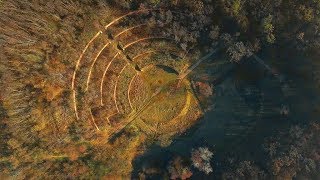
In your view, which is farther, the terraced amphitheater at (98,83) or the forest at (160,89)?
the terraced amphitheater at (98,83)

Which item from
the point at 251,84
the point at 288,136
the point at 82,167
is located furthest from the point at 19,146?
the point at 288,136

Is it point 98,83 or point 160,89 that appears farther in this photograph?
point 160,89

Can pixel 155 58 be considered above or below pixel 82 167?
above

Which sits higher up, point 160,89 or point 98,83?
point 98,83

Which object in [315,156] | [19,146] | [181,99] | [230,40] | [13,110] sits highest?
[13,110]

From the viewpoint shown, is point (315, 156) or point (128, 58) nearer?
point (315, 156)

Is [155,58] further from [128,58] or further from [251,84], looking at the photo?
[251,84]

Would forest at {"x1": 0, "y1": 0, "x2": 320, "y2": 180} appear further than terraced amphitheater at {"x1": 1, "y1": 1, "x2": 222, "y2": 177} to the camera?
No
